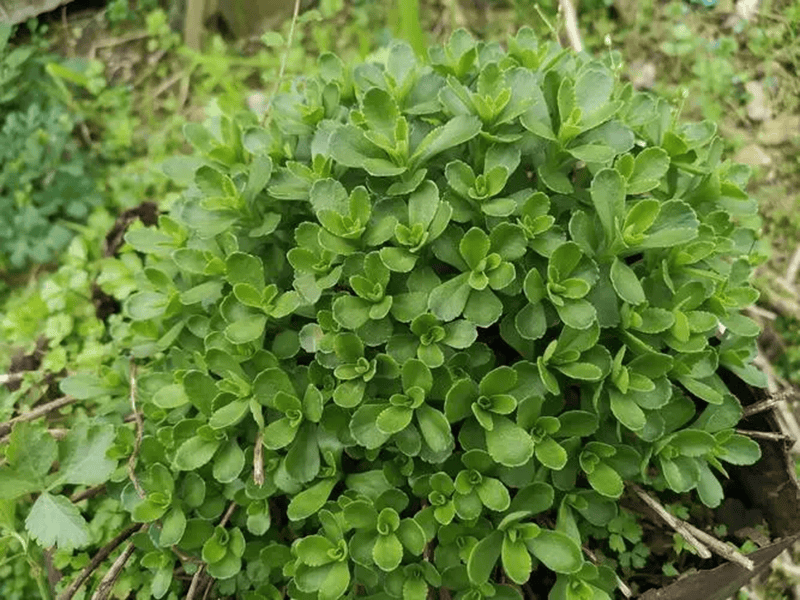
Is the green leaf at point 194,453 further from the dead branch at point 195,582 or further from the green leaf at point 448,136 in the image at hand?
the green leaf at point 448,136

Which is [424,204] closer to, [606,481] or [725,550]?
[606,481]

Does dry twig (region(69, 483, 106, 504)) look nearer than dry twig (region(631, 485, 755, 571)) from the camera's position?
No

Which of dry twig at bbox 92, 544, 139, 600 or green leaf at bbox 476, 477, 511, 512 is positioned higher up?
green leaf at bbox 476, 477, 511, 512

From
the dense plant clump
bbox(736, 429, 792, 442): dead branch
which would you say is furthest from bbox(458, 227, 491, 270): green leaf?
bbox(736, 429, 792, 442): dead branch

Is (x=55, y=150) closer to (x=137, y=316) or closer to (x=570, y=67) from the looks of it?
(x=137, y=316)

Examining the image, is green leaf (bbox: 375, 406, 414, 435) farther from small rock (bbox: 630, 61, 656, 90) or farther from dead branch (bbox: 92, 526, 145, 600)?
small rock (bbox: 630, 61, 656, 90)
